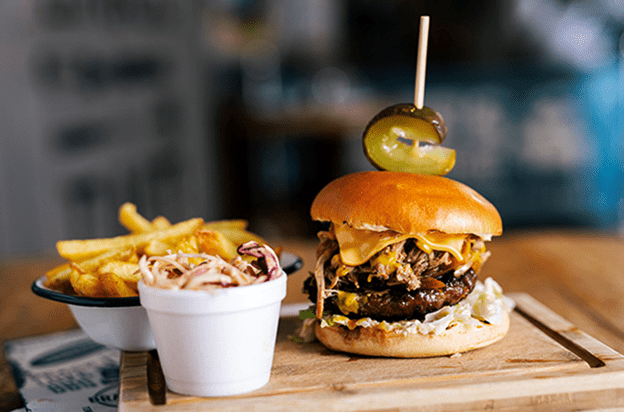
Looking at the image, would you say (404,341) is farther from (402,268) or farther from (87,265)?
(87,265)

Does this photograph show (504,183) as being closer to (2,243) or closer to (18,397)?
(2,243)

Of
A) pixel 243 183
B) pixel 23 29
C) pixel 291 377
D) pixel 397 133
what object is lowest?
pixel 243 183

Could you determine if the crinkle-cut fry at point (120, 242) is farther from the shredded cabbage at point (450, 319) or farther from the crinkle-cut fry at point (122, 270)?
the shredded cabbage at point (450, 319)

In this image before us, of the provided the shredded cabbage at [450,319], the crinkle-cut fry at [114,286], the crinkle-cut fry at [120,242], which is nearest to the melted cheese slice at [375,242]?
the shredded cabbage at [450,319]

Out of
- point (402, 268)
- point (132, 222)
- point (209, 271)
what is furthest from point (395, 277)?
point (132, 222)

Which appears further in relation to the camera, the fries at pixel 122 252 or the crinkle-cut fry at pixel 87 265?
the crinkle-cut fry at pixel 87 265

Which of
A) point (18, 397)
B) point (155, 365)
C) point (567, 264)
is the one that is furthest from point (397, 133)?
point (567, 264)
